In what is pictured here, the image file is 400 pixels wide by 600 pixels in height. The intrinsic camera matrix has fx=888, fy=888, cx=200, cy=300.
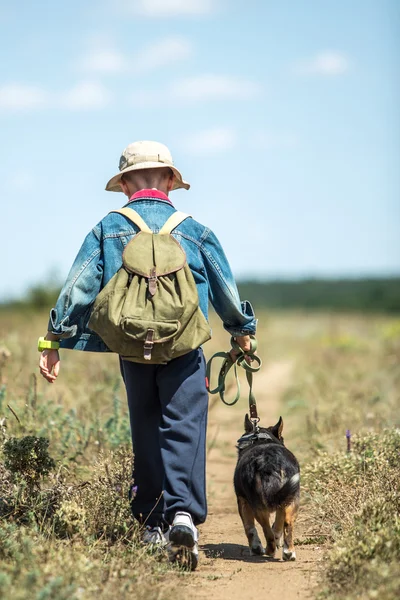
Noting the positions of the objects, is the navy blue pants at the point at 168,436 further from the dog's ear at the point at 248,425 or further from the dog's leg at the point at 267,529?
the dog's ear at the point at 248,425

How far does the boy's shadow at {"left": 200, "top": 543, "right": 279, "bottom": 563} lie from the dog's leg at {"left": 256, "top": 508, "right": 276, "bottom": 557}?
2.1 inches

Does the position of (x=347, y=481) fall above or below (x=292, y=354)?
below

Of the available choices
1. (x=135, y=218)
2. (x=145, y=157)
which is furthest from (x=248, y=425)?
(x=145, y=157)

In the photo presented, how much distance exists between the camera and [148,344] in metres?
4.68

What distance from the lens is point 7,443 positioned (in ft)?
17.7

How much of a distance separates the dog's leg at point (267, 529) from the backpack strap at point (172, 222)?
1.69m

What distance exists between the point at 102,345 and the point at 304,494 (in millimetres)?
2203

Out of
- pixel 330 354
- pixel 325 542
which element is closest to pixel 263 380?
pixel 330 354

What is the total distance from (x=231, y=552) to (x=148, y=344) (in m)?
1.65

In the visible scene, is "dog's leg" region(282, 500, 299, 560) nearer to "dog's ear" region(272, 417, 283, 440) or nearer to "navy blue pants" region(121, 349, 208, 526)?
"navy blue pants" region(121, 349, 208, 526)

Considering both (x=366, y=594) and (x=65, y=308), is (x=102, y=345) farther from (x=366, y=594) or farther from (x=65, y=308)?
(x=366, y=594)

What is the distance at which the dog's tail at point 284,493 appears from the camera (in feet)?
16.6

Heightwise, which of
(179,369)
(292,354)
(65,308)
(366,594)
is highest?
(292,354)

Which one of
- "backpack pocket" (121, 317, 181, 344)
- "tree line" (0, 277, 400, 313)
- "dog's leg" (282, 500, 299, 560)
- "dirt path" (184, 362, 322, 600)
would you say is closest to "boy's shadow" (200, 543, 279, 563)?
"dirt path" (184, 362, 322, 600)
